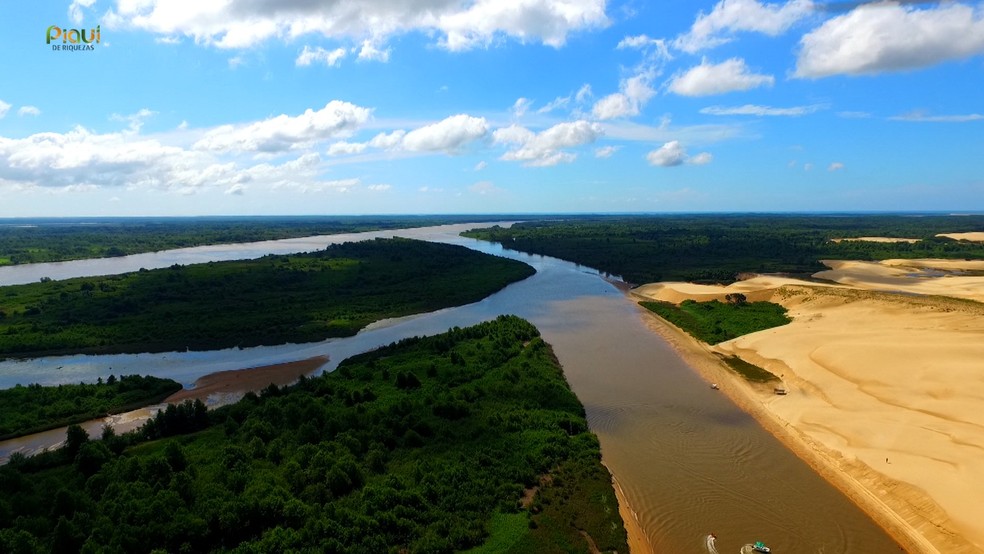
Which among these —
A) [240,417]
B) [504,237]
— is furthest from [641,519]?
[504,237]

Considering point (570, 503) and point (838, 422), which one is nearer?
point (570, 503)

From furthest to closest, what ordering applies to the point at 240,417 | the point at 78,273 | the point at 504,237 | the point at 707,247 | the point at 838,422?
the point at 504,237, the point at 707,247, the point at 78,273, the point at 838,422, the point at 240,417

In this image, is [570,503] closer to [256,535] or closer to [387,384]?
[256,535]

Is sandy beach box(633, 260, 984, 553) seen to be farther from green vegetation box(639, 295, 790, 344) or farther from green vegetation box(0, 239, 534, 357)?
green vegetation box(0, 239, 534, 357)

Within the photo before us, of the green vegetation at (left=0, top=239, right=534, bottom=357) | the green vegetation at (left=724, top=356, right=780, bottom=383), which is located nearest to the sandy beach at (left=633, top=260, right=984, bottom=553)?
the green vegetation at (left=724, top=356, right=780, bottom=383)

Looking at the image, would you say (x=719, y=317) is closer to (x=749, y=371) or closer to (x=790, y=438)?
(x=749, y=371)

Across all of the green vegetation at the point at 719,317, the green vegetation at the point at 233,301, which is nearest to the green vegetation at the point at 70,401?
the green vegetation at the point at 233,301

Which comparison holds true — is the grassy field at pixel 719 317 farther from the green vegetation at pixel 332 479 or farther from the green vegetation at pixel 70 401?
the green vegetation at pixel 70 401

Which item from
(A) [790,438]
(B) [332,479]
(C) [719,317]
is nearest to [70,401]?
(B) [332,479]
